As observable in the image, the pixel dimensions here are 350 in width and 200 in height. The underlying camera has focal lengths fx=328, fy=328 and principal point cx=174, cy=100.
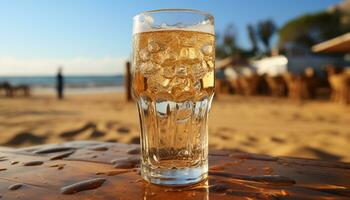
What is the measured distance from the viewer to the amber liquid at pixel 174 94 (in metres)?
0.85

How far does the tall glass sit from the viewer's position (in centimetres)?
85

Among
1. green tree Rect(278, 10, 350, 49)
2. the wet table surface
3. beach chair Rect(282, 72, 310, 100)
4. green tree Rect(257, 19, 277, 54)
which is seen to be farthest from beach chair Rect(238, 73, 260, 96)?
green tree Rect(257, 19, 277, 54)

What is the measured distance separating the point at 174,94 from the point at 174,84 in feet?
0.09

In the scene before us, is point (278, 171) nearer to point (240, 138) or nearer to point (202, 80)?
point (202, 80)

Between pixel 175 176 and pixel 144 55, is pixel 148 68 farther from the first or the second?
pixel 175 176

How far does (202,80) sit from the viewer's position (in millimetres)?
887

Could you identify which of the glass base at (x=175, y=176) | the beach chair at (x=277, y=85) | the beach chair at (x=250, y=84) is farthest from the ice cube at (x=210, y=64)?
the beach chair at (x=250, y=84)

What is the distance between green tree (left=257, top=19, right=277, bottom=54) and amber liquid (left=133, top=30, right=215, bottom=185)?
55964 mm

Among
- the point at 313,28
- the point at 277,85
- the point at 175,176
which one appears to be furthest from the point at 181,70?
the point at 313,28

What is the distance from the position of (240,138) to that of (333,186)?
11.2 ft

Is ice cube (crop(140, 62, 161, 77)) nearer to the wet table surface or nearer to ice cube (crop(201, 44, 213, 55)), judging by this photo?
ice cube (crop(201, 44, 213, 55))

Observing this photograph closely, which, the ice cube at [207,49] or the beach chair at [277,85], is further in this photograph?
the beach chair at [277,85]

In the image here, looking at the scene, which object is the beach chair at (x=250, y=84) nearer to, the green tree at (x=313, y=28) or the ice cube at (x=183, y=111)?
the ice cube at (x=183, y=111)

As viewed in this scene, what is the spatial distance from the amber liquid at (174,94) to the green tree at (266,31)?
55964 mm
